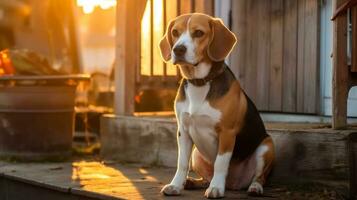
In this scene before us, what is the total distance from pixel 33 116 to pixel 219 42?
3.08 meters

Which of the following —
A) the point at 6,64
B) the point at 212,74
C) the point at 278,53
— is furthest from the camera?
the point at 6,64

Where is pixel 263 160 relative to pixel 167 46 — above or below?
below

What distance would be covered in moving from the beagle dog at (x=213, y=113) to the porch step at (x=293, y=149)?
0.33 m

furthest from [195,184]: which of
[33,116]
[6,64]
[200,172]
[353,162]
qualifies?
[6,64]

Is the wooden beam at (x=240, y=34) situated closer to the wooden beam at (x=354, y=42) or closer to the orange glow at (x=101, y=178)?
the orange glow at (x=101, y=178)

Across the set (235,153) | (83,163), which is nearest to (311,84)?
(235,153)

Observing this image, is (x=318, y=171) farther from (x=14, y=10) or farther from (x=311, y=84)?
(x=14, y=10)

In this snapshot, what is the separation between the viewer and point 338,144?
521cm

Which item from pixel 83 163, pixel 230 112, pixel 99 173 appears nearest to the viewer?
pixel 230 112

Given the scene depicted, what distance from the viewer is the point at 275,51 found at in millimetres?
7160

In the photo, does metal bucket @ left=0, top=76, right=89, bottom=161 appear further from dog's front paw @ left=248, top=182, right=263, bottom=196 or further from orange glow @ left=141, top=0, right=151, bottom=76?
dog's front paw @ left=248, top=182, right=263, bottom=196

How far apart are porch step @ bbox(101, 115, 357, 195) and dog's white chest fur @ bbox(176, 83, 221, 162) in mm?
743

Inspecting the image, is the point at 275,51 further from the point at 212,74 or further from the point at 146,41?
the point at 212,74

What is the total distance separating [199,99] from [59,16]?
13599 millimetres
